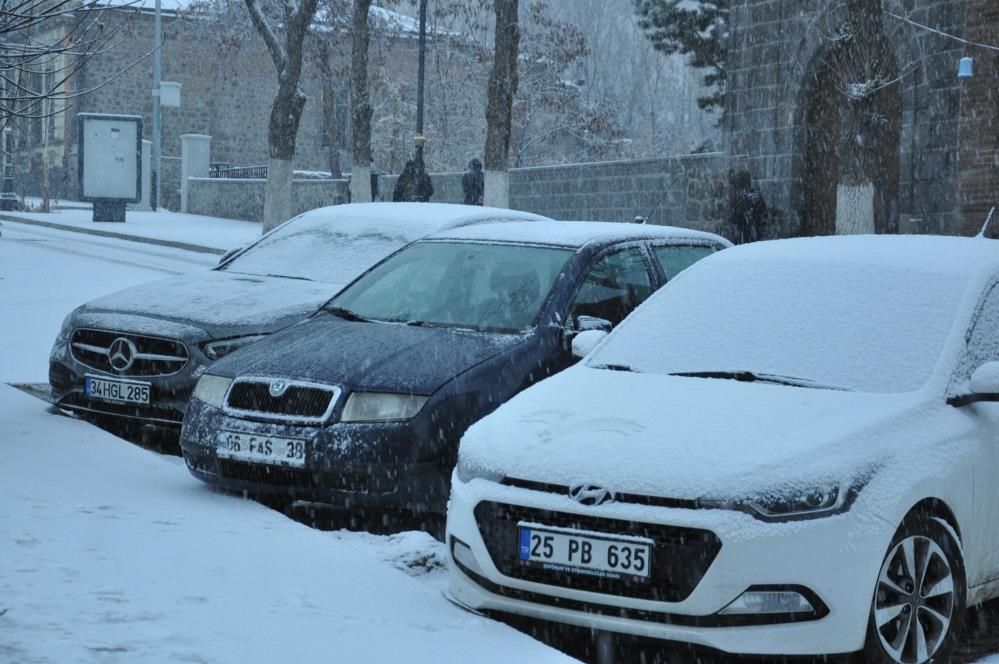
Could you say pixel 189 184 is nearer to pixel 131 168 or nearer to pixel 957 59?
pixel 131 168

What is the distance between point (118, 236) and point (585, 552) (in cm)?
2984

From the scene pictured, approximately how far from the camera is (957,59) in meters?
20.0

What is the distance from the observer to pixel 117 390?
8.20 metres

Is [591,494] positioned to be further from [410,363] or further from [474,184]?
[474,184]

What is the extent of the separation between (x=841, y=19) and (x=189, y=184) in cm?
2909

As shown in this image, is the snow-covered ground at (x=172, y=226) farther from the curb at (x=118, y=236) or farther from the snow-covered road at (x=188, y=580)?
the snow-covered road at (x=188, y=580)

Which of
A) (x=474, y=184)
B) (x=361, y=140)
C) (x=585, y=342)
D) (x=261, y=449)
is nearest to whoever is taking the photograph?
(x=585, y=342)

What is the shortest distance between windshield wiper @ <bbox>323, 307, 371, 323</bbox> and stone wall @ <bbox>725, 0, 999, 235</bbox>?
543 inches

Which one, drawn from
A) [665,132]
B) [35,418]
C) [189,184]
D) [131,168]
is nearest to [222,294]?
[35,418]

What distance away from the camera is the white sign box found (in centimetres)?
3862

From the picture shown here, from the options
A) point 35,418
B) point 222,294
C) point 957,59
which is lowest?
point 35,418

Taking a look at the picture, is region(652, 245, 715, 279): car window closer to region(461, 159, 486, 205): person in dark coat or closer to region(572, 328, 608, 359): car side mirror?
region(572, 328, 608, 359): car side mirror

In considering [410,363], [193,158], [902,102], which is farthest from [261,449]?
[193,158]

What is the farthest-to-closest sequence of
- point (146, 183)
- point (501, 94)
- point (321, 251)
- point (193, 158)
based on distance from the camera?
point (193, 158) → point (146, 183) → point (501, 94) → point (321, 251)
